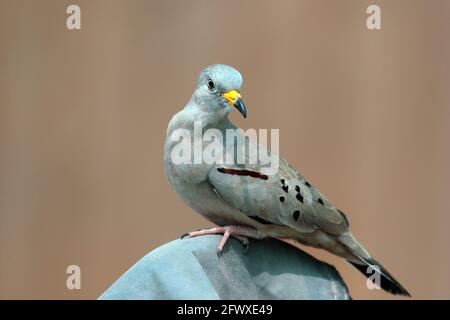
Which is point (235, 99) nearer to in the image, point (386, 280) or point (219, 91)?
point (219, 91)

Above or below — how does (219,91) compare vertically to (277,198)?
above

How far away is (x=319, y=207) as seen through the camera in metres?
2.88

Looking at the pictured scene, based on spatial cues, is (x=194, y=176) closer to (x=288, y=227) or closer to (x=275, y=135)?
(x=288, y=227)

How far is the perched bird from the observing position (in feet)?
8.88

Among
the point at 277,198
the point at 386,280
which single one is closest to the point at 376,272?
the point at 386,280

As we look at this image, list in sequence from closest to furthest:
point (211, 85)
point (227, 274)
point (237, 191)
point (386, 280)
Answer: point (227, 274) < point (237, 191) < point (211, 85) < point (386, 280)

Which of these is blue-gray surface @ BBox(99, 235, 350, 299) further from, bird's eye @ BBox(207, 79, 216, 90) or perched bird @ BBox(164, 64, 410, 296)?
bird's eye @ BBox(207, 79, 216, 90)

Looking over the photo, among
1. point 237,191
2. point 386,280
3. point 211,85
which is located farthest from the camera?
point 386,280

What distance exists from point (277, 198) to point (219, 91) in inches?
17.9

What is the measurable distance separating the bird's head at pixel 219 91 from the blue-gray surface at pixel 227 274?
486 mm

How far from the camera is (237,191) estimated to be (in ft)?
8.84

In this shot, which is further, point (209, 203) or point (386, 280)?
point (386, 280)

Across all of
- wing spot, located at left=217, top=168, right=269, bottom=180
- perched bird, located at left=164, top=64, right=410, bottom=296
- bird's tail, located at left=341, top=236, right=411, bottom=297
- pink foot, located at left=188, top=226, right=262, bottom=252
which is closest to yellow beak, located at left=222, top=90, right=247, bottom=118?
perched bird, located at left=164, top=64, right=410, bottom=296
